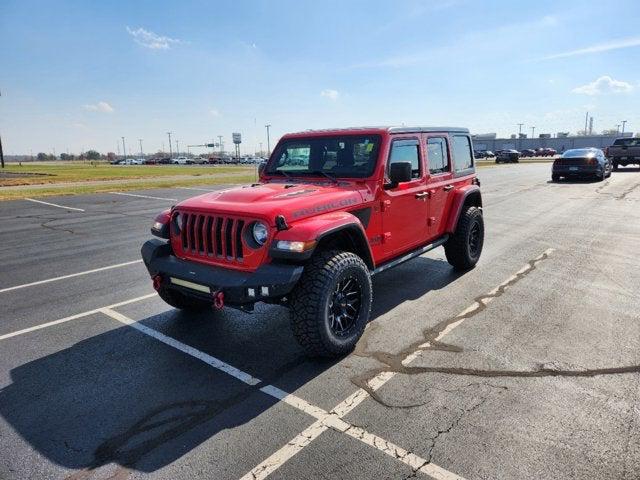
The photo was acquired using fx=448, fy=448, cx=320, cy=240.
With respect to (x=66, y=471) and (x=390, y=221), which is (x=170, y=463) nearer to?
(x=66, y=471)

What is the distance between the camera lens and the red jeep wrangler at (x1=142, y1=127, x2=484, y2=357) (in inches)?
142

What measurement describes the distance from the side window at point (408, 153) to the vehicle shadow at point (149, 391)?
67.0 inches

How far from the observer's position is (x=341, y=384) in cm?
348

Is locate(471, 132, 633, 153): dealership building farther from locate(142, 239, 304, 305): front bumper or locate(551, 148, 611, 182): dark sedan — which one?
locate(142, 239, 304, 305): front bumper

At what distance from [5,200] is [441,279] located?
58.4 ft

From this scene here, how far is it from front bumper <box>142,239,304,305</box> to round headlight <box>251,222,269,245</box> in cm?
22

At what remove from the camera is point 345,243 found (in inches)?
170

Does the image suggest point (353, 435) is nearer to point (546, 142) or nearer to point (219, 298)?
point (219, 298)

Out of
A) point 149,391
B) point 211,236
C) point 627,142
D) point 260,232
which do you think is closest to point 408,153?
point 260,232

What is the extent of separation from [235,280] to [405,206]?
90.4 inches

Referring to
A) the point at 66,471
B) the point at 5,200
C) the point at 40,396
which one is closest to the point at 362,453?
the point at 66,471

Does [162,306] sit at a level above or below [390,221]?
below

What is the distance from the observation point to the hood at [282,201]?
12.3 ft

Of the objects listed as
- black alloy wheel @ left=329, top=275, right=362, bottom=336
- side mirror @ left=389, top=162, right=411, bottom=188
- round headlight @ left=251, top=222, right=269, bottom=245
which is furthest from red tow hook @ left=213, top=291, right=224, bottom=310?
side mirror @ left=389, top=162, right=411, bottom=188
